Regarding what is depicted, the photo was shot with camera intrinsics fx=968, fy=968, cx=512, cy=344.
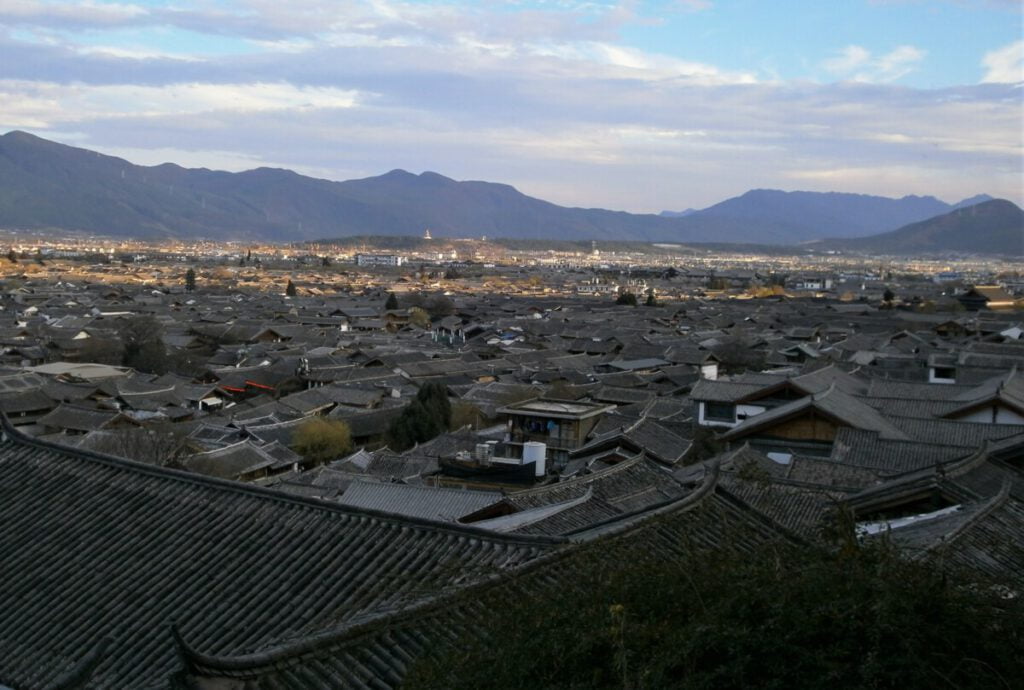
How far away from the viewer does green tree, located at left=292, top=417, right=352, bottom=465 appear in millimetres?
Result: 24006

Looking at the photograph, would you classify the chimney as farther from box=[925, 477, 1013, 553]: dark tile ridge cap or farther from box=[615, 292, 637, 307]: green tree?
box=[615, 292, 637, 307]: green tree

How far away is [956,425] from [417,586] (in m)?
13.0

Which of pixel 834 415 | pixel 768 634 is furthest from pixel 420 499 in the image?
pixel 768 634

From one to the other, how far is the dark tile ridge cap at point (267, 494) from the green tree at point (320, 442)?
50.0ft

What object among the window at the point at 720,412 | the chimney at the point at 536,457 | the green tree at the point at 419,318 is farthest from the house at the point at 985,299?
the chimney at the point at 536,457

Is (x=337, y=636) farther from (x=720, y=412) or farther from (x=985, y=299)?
(x=985, y=299)

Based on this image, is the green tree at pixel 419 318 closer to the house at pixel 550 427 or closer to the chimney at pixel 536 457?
the house at pixel 550 427

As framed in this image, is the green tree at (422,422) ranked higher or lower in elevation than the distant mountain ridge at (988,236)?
lower

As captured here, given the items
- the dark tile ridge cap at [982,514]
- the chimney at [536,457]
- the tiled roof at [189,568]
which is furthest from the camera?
the chimney at [536,457]

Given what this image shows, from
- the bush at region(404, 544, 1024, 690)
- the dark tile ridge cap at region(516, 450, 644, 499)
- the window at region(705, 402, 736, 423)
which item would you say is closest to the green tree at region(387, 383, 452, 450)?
the window at region(705, 402, 736, 423)

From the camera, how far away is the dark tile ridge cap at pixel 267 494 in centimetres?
606

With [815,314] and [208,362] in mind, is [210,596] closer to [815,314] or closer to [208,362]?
[208,362]

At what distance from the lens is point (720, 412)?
20719 mm

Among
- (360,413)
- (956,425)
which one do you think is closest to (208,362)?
(360,413)
